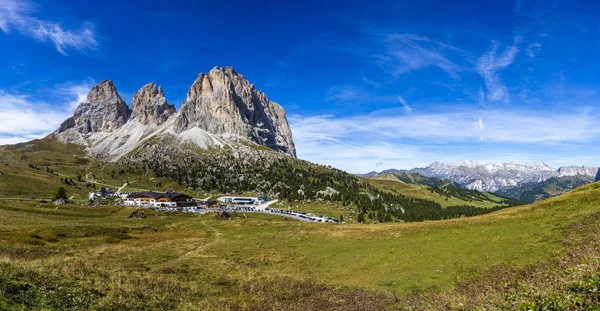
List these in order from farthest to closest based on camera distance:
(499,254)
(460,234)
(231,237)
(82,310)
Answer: (231,237) < (460,234) < (499,254) < (82,310)

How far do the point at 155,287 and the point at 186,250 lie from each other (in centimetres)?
3122

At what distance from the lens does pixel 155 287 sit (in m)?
29.7

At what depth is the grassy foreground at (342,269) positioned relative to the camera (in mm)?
20188

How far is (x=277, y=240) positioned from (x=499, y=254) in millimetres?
43159

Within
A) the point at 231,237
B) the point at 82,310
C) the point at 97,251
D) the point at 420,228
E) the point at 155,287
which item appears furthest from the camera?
the point at 231,237

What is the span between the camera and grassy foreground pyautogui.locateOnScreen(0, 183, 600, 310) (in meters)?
20.2

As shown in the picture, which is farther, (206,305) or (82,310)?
(206,305)

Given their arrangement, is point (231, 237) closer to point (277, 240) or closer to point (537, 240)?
point (277, 240)

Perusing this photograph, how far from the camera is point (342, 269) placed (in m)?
40.3

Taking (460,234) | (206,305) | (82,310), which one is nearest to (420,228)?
(460,234)

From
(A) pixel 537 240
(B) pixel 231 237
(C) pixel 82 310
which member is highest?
(A) pixel 537 240

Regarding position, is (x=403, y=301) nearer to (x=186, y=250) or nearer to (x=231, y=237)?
(x=186, y=250)

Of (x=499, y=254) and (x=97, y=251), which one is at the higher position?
(x=499, y=254)

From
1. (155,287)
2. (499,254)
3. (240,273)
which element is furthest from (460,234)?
(155,287)
